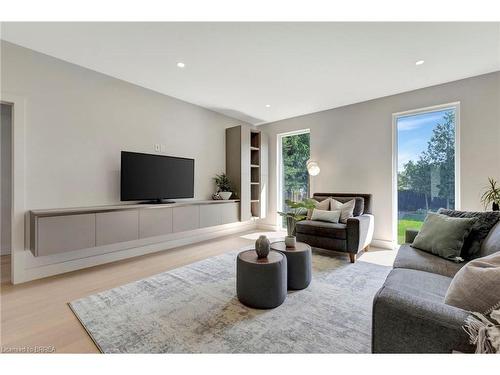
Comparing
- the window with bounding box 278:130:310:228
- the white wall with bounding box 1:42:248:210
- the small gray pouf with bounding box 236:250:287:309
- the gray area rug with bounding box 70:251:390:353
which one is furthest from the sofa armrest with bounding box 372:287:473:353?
the window with bounding box 278:130:310:228

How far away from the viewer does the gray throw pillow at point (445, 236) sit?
5.99 feet

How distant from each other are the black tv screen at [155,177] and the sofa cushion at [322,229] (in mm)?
2011

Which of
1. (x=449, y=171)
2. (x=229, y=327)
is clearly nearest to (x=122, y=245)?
(x=229, y=327)

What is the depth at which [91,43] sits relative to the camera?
2307 millimetres

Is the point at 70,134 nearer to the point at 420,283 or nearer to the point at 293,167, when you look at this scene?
the point at 420,283

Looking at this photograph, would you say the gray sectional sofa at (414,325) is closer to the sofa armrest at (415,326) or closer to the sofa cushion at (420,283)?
the sofa armrest at (415,326)

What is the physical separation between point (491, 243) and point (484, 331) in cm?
135

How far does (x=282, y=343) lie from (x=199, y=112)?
3.92 m

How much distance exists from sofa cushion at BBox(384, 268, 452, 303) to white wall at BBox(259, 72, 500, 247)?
227cm

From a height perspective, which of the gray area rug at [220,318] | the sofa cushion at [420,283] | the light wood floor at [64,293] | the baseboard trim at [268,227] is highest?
the sofa cushion at [420,283]

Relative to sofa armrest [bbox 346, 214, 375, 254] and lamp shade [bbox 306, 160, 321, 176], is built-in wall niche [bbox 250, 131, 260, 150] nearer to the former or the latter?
lamp shade [bbox 306, 160, 321, 176]

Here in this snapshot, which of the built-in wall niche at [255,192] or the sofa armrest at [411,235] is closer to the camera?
the sofa armrest at [411,235]

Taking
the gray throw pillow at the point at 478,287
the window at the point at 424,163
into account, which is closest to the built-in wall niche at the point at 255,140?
the window at the point at 424,163
